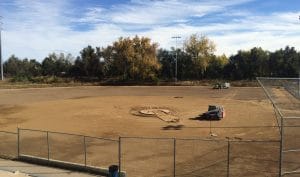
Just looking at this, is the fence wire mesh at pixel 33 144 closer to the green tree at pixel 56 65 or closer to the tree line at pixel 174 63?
the tree line at pixel 174 63

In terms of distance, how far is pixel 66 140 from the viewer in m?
34.5

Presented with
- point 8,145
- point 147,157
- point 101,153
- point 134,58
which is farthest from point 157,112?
point 134,58

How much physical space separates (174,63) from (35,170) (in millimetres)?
103602

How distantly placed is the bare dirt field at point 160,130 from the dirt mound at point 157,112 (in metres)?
0.56

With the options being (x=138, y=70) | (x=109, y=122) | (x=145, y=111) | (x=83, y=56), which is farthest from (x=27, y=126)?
(x=83, y=56)

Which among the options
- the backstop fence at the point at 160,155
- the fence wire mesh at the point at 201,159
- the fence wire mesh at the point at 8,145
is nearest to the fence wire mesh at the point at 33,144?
the backstop fence at the point at 160,155

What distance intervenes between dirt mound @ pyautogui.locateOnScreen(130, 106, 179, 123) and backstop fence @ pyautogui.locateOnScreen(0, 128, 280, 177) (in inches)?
528

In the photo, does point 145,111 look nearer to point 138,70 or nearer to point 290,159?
point 290,159

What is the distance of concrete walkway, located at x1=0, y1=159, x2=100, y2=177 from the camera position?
915 inches

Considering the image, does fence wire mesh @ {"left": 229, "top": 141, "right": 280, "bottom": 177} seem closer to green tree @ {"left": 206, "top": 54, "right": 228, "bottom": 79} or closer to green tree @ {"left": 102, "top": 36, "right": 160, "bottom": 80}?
green tree @ {"left": 102, "top": 36, "right": 160, "bottom": 80}

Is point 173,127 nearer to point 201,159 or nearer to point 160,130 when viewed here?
point 160,130

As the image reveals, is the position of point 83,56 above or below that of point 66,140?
above

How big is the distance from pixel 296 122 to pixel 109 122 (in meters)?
17.9

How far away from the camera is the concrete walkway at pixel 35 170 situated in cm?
2325
